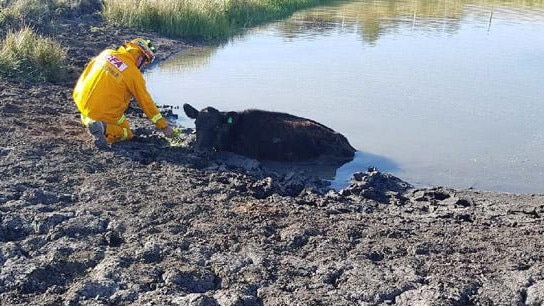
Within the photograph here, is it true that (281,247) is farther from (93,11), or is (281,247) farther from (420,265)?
(93,11)

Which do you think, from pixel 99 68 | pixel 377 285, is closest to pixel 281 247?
pixel 377 285

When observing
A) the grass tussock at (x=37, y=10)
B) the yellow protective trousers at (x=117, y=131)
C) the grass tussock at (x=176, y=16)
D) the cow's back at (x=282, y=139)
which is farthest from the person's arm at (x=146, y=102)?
the grass tussock at (x=176, y=16)

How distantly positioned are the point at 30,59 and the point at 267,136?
5.41 m

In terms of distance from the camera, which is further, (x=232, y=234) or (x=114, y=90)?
(x=114, y=90)

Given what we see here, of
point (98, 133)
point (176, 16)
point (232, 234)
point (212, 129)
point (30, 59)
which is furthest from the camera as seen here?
point (176, 16)

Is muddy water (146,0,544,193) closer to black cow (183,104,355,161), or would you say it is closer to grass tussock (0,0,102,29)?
black cow (183,104,355,161)

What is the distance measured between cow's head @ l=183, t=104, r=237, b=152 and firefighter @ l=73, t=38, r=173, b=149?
1.68ft

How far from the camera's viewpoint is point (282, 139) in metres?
Answer: 10.3

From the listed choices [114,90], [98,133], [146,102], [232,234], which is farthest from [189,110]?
[232,234]

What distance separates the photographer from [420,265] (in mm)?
5973

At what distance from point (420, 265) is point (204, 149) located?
4.30 meters

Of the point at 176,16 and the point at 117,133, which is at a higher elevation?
the point at 176,16

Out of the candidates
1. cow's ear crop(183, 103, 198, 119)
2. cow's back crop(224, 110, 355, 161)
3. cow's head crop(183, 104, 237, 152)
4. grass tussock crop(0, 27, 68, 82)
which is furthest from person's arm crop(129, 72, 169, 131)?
grass tussock crop(0, 27, 68, 82)

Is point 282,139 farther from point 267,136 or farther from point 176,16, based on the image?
point 176,16
